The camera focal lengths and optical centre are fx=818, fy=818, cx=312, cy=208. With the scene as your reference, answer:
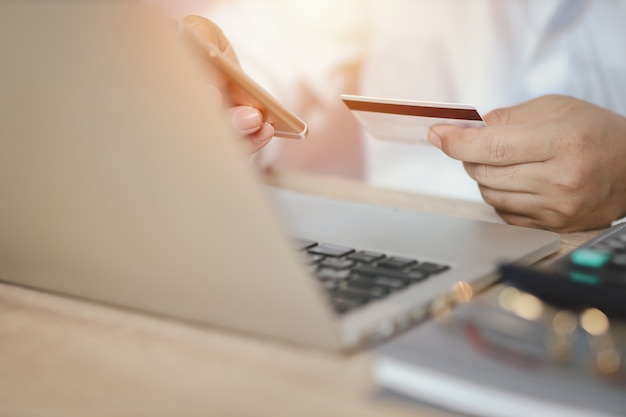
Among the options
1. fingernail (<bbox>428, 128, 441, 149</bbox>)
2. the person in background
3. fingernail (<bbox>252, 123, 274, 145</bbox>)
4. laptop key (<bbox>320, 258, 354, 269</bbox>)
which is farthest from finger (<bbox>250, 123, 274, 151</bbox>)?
the person in background

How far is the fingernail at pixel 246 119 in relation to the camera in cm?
73

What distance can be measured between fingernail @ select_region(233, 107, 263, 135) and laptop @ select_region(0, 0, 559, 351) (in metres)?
0.27

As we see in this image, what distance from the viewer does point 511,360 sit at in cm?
38

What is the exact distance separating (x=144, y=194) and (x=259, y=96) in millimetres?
218

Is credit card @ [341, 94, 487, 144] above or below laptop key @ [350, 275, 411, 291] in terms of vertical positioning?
above

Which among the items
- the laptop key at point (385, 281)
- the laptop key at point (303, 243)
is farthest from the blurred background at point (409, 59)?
the laptop key at point (385, 281)

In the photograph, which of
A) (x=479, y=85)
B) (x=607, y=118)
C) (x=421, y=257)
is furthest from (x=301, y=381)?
(x=479, y=85)

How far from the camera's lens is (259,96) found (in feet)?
2.03

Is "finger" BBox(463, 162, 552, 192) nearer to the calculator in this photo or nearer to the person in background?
the calculator

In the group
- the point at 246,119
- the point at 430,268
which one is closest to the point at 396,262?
the point at 430,268

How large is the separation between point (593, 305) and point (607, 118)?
48cm

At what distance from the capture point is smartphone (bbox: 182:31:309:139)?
1.82 ft

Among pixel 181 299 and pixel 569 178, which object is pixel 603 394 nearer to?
pixel 181 299

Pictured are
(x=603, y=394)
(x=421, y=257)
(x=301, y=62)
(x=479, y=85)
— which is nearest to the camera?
(x=603, y=394)
